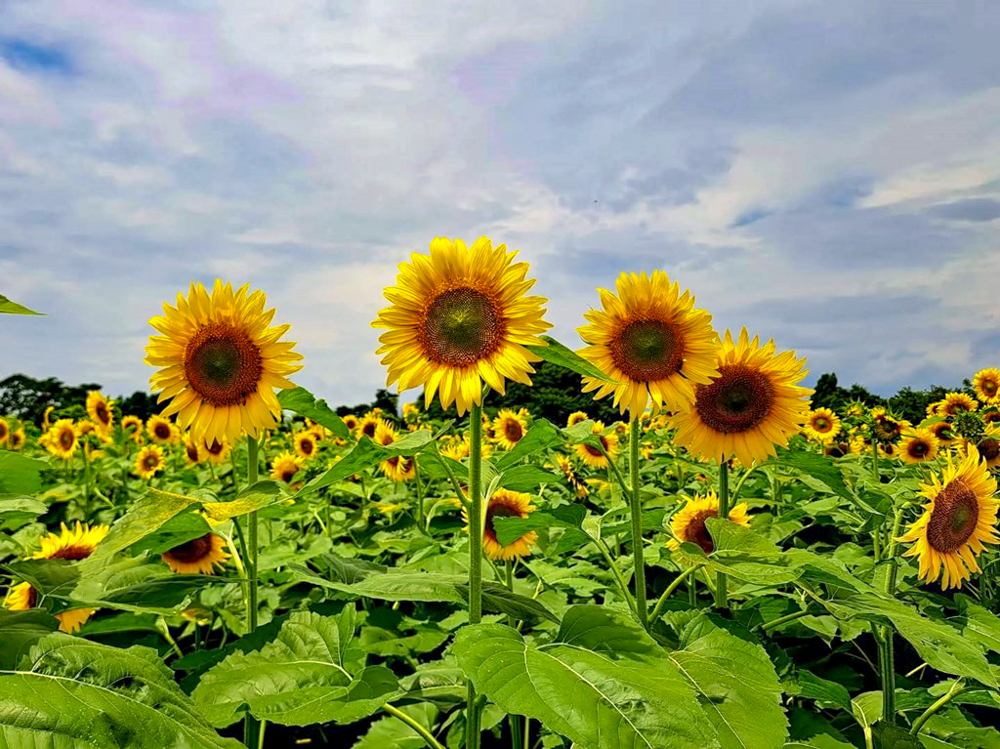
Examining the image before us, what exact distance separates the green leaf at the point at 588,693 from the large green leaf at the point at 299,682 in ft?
0.96

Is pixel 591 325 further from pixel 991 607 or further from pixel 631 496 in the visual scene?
pixel 991 607

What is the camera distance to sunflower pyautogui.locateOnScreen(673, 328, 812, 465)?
2.80m

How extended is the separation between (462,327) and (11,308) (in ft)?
3.45

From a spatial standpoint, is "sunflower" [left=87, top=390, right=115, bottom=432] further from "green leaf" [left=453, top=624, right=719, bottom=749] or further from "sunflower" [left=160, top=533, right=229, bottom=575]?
"green leaf" [left=453, top=624, right=719, bottom=749]

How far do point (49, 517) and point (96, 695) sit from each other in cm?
683

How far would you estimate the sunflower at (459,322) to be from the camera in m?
2.06

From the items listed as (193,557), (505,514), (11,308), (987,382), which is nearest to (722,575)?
(505,514)

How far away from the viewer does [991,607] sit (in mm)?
4352

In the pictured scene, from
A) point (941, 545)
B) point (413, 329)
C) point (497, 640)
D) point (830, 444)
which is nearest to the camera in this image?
point (497, 640)

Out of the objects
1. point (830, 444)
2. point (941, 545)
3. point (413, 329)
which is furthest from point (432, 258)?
point (830, 444)

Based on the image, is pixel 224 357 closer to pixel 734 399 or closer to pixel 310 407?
pixel 310 407

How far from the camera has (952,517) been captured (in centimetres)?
281

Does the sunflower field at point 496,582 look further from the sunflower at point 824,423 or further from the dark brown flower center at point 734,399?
the sunflower at point 824,423

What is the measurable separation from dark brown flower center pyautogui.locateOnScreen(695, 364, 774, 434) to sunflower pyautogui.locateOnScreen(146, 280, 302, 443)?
139cm
